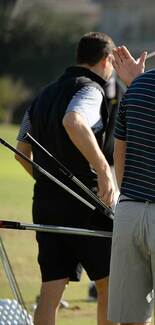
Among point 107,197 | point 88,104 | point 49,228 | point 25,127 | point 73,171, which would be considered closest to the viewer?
point 49,228

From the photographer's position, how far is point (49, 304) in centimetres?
649

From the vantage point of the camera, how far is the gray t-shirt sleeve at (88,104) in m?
6.38

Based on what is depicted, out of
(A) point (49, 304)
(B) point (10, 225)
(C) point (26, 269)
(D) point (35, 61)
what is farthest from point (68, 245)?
(D) point (35, 61)

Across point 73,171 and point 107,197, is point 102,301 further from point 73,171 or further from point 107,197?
point 73,171

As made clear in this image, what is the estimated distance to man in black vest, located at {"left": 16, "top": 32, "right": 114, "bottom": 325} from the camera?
250 inches

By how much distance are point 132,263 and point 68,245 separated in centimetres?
145

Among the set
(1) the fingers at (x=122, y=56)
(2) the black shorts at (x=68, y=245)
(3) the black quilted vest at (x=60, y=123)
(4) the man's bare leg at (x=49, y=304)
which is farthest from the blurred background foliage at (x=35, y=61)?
(1) the fingers at (x=122, y=56)

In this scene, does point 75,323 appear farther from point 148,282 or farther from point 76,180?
point 148,282

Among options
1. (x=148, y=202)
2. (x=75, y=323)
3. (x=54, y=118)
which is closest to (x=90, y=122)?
(x=54, y=118)

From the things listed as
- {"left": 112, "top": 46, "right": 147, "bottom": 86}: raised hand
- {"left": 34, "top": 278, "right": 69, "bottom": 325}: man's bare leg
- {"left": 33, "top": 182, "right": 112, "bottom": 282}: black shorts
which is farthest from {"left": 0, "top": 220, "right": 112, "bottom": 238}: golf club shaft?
{"left": 112, "top": 46, "right": 147, "bottom": 86}: raised hand

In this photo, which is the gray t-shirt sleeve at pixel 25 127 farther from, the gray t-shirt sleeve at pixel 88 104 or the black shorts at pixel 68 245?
the gray t-shirt sleeve at pixel 88 104

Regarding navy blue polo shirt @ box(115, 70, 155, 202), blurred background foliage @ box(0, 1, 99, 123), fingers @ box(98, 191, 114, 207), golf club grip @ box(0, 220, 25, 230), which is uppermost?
blurred background foliage @ box(0, 1, 99, 123)

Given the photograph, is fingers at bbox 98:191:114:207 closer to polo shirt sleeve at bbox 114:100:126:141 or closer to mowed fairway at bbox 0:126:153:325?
polo shirt sleeve at bbox 114:100:126:141

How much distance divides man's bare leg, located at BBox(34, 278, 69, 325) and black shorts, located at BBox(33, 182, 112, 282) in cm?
6
